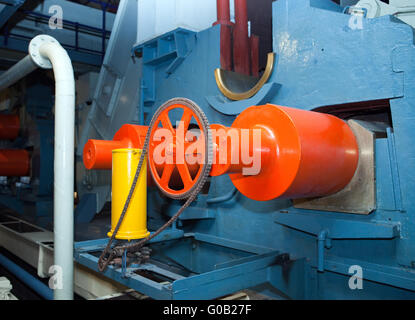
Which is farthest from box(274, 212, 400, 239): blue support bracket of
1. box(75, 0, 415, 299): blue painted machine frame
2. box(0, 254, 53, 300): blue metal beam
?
box(0, 254, 53, 300): blue metal beam

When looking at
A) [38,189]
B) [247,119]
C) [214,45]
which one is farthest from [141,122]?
[38,189]

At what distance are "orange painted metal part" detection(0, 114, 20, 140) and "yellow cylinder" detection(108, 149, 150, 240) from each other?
4782 mm

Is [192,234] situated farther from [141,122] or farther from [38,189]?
[38,189]

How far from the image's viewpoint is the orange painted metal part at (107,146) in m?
2.44

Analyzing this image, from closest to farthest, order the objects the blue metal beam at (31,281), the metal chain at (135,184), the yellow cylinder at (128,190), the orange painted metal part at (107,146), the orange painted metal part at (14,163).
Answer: the metal chain at (135,184), the yellow cylinder at (128,190), the orange painted metal part at (107,146), the blue metal beam at (31,281), the orange painted metal part at (14,163)

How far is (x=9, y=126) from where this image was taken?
19.5ft

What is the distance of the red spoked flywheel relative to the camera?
1438 mm

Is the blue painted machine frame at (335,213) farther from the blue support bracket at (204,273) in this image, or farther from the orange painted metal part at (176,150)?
the orange painted metal part at (176,150)

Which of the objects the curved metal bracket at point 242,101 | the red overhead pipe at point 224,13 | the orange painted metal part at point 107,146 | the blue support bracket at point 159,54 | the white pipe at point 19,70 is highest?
the red overhead pipe at point 224,13

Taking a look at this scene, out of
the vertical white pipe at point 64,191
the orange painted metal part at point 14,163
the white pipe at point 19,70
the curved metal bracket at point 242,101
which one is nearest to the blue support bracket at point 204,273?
the vertical white pipe at point 64,191

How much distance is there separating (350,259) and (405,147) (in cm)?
66

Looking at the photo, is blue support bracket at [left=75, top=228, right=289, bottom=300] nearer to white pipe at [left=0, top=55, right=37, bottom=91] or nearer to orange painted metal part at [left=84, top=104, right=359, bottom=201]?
orange painted metal part at [left=84, top=104, right=359, bottom=201]

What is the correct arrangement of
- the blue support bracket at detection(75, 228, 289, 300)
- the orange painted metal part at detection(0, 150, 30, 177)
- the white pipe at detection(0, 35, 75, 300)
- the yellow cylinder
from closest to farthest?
the blue support bracket at detection(75, 228, 289, 300)
the yellow cylinder
the white pipe at detection(0, 35, 75, 300)
the orange painted metal part at detection(0, 150, 30, 177)

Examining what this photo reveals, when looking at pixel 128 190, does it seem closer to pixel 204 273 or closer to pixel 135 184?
pixel 135 184
